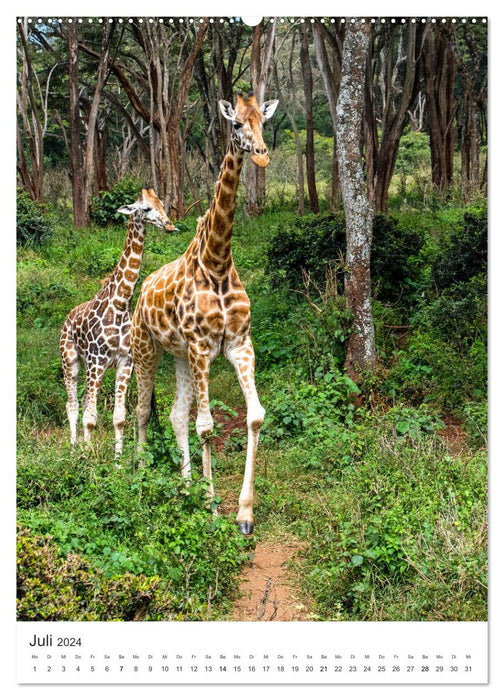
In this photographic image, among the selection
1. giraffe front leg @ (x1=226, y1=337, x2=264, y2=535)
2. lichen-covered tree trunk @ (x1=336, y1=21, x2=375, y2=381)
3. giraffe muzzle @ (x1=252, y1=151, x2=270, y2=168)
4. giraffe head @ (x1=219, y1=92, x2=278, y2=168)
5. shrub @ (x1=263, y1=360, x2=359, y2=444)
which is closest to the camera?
giraffe muzzle @ (x1=252, y1=151, x2=270, y2=168)

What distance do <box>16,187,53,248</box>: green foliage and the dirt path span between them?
8184 mm

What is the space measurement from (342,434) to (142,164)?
21030 mm

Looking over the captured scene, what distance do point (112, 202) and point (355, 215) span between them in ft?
26.5

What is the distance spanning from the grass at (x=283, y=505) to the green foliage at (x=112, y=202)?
6.33 metres

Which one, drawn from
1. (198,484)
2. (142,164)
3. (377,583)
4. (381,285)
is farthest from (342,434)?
(142,164)

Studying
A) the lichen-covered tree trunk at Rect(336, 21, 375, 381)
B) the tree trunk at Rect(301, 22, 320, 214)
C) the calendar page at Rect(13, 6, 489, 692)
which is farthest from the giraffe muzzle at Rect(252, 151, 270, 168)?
the tree trunk at Rect(301, 22, 320, 214)

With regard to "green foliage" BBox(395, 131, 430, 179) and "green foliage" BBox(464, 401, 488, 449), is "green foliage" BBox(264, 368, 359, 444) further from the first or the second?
"green foliage" BBox(395, 131, 430, 179)

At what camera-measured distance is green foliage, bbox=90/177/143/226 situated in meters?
15.9

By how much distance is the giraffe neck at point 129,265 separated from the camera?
27.2ft

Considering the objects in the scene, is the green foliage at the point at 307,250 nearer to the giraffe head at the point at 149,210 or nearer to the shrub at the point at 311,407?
the shrub at the point at 311,407

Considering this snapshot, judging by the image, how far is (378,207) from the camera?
592 inches
